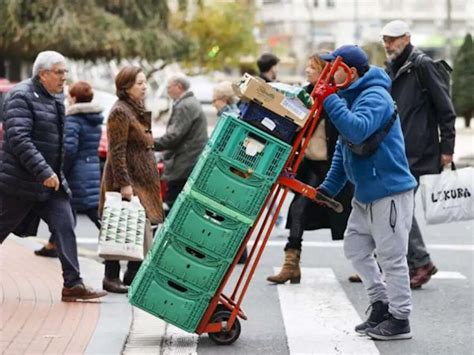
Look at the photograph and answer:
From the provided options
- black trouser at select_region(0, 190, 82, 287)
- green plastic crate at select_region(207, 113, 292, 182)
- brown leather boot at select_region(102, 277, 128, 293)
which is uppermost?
green plastic crate at select_region(207, 113, 292, 182)

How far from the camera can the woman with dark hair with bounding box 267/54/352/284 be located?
10.5m

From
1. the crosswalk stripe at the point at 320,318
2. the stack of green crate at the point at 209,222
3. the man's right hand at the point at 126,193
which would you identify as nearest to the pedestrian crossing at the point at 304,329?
the crosswalk stripe at the point at 320,318

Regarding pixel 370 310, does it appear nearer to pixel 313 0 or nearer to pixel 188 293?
pixel 188 293

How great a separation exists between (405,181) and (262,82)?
3.98 ft

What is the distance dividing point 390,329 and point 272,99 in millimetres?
1778

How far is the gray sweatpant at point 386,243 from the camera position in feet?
26.9

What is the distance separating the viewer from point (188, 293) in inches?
309

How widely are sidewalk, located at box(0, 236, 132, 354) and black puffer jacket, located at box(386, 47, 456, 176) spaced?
2.53 m

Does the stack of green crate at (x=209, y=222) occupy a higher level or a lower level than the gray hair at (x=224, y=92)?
higher

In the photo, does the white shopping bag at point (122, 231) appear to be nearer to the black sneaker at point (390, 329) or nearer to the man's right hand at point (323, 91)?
the black sneaker at point (390, 329)

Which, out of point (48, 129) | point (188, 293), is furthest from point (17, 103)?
point (188, 293)

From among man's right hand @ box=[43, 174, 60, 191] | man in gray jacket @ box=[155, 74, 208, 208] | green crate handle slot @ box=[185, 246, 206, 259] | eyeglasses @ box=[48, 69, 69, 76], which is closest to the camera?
green crate handle slot @ box=[185, 246, 206, 259]

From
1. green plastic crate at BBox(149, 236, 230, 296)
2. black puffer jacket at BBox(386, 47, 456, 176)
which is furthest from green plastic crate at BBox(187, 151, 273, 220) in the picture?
black puffer jacket at BBox(386, 47, 456, 176)

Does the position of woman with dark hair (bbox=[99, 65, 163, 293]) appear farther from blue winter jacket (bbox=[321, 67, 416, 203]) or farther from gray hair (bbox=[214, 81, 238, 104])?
blue winter jacket (bbox=[321, 67, 416, 203])
